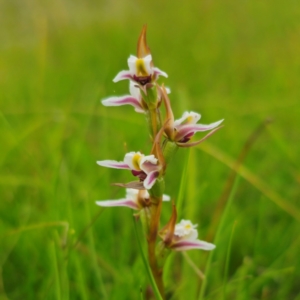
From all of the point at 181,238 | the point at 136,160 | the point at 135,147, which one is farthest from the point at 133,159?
the point at 135,147

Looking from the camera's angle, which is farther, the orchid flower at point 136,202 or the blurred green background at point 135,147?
the blurred green background at point 135,147

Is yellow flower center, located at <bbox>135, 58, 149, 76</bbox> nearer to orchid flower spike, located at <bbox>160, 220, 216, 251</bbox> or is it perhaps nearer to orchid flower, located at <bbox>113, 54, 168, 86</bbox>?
orchid flower, located at <bbox>113, 54, 168, 86</bbox>

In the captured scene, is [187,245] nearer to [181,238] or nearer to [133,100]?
[181,238]

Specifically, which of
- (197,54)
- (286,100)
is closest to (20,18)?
(197,54)

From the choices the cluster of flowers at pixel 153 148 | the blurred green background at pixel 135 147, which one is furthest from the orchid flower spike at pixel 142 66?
the blurred green background at pixel 135 147

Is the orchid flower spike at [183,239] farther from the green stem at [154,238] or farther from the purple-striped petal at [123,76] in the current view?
the purple-striped petal at [123,76]
